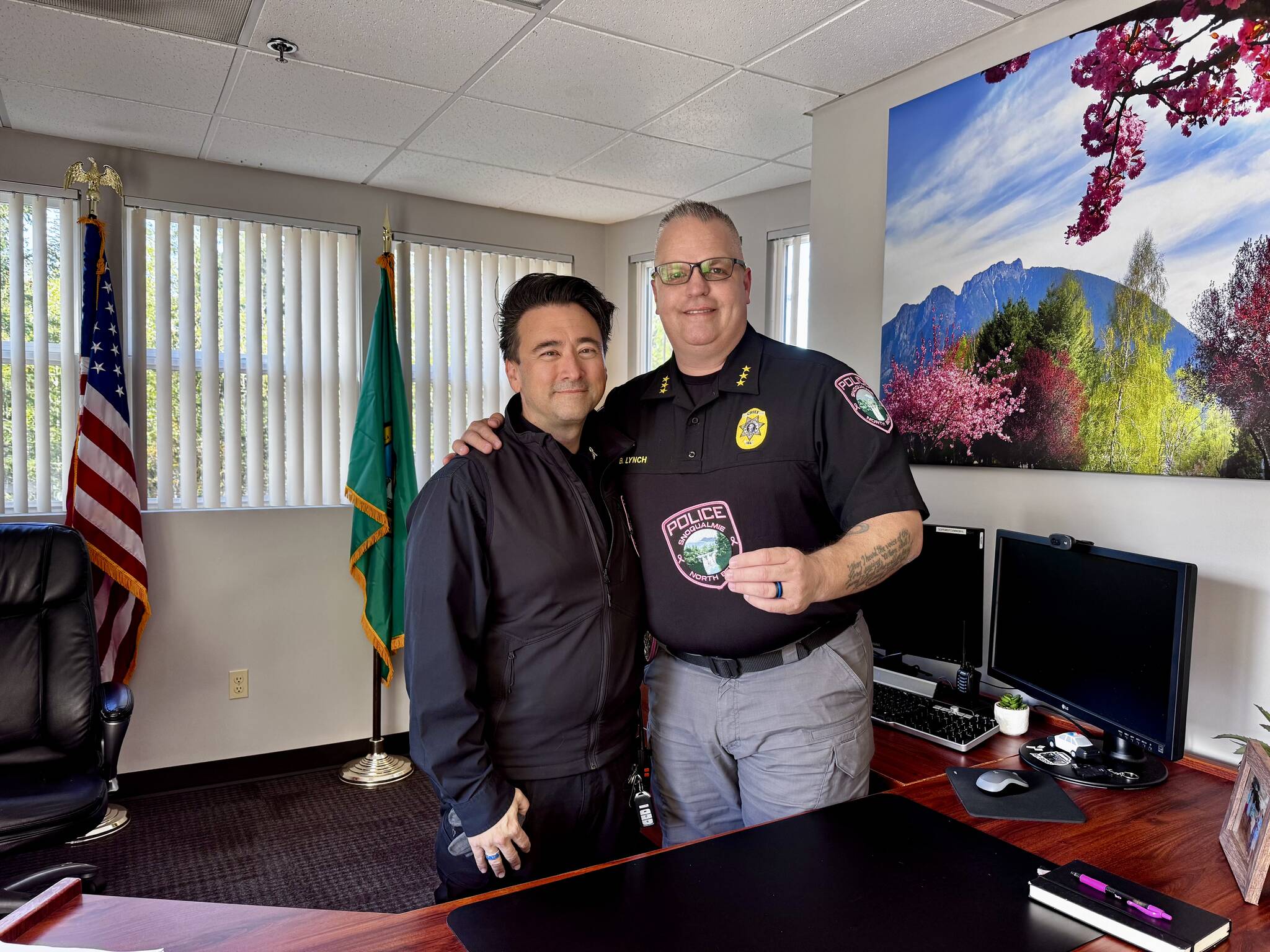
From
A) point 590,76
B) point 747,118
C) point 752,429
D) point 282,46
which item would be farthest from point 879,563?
point 282,46

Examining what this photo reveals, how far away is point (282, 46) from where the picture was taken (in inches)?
98.7

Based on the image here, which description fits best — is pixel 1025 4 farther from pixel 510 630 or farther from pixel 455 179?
pixel 455 179

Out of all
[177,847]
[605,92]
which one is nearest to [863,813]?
[605,92]

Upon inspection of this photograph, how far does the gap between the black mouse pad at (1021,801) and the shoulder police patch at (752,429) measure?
75 centimetres

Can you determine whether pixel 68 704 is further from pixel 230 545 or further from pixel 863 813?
pixel 863 813

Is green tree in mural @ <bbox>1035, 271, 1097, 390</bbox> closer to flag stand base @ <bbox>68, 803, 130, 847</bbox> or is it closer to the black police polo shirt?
the black police polo shirt

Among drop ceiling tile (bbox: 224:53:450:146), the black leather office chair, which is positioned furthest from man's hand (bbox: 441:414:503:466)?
the black leather office chair

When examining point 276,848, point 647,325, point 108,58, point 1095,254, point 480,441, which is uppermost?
point 108,58

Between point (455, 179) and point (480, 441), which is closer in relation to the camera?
point (480, 441)

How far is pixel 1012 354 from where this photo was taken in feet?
7.67

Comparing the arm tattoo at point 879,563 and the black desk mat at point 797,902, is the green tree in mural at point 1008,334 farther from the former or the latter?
the black desk mat at point 797,902

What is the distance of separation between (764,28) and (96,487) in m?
3.06

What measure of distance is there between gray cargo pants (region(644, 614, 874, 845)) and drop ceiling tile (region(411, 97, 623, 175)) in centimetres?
219

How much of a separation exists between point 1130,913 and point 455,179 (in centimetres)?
376
